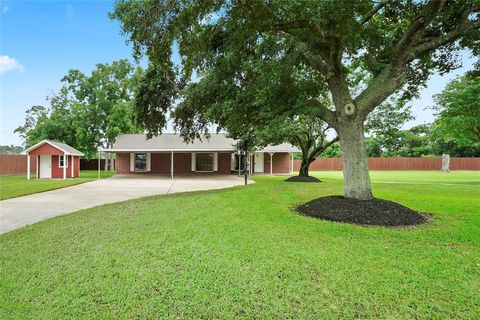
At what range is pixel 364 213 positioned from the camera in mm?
6027

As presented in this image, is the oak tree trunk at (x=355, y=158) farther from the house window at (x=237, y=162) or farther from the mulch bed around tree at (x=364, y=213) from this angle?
the house window at (x=237, y=162)

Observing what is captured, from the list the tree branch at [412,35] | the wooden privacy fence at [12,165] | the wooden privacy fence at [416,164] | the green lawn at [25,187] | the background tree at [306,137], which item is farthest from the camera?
the wooden privacy fence at [416,164]

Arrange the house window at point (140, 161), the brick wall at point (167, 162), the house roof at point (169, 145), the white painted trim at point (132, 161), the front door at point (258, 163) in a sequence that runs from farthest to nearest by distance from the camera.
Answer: the front door at point (258, 163) < the brick wall at point (167, 162) < the house window at point (140, 161) < the white painted trim at point (132, 161) < the house roof at point (169, 145)

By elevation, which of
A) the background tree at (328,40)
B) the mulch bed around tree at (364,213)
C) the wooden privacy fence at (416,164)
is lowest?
the mulch bed around tree at (364,213)

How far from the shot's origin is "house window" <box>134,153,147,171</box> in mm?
24406

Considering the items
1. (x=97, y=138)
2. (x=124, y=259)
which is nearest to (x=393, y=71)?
(x=124, y=259)

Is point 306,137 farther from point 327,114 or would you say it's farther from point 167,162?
point 167,162

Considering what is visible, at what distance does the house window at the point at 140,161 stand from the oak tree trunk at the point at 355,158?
67.4 ft

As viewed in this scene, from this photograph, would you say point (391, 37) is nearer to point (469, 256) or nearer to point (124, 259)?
point (469, 256)

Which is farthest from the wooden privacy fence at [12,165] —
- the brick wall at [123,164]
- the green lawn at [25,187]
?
the green lawn at [25,187]

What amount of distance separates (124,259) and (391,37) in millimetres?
8590

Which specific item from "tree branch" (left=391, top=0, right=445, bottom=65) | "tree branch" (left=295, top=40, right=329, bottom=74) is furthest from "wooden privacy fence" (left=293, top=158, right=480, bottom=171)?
"tree branch" (left=391, top=0, right=445, bottom=65)

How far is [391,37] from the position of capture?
8094mm

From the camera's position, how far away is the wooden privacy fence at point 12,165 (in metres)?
23.0
